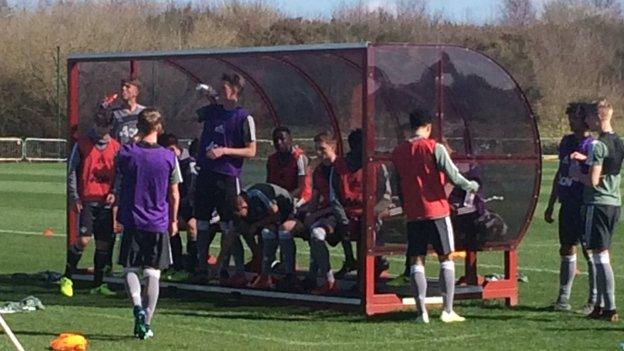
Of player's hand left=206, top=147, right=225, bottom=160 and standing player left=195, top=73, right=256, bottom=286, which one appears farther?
standing player left=195, top=73, right=256, bottom=286

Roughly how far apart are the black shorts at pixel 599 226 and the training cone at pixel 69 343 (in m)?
4.75

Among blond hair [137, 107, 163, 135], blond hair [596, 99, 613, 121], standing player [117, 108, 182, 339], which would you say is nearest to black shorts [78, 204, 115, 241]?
standing player [117, 108, 182, 339]

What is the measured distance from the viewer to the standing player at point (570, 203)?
1391 centimetres

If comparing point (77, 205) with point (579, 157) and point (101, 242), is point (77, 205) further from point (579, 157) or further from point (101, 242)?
point (579, 157)

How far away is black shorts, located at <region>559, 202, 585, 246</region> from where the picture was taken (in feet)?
45.8

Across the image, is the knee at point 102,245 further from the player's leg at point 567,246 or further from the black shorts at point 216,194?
the player's leg at point 567,246

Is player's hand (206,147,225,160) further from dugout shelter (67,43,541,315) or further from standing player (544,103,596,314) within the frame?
standing player (544,103,596,314)

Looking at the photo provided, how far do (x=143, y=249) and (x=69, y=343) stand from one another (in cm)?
126

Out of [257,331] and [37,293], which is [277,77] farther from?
[257,331]

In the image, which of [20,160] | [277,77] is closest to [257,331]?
[277,77]

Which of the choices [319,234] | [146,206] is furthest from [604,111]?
[146,206]

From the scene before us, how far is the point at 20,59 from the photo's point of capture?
75812 millimetres

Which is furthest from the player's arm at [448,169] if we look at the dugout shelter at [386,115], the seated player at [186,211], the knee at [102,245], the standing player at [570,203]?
the knee at [102,245]

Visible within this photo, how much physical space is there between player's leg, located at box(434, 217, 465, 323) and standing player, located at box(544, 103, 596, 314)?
1.33m
